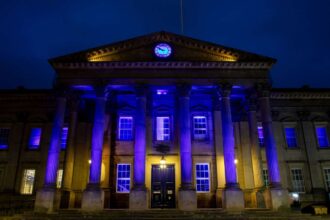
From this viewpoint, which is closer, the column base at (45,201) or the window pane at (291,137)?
the column base at (45,201)

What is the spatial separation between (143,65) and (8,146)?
48.7ft

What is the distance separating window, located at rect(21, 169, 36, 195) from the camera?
25094mm

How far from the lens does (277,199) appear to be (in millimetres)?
18891

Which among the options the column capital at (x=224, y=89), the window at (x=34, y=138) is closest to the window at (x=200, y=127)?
the column capital at (x=224, y=89)

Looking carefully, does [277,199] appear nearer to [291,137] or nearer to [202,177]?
[202,177]

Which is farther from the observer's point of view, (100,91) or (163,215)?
(100,91)

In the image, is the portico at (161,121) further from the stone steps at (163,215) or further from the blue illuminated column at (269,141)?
the stone steps at (163,215)

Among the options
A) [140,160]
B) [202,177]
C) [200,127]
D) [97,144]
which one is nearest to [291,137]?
[200,127]

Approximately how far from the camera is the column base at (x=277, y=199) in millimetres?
18711

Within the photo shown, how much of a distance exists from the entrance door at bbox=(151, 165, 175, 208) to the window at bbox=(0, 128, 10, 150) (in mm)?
13756

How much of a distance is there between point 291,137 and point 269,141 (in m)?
7.71

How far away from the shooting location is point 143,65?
854 inches

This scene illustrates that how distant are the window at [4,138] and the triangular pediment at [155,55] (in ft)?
32.8

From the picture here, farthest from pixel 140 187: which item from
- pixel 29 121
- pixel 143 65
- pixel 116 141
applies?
pixel 29 121
